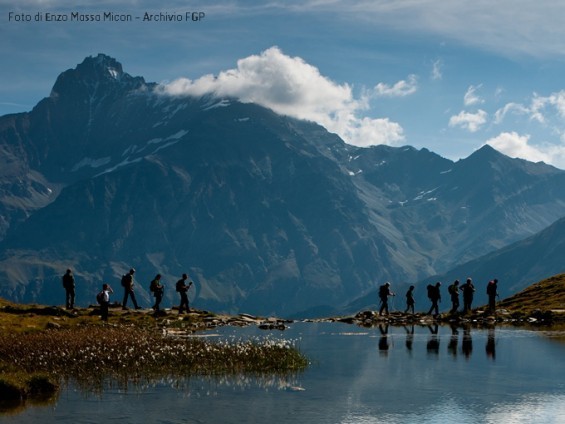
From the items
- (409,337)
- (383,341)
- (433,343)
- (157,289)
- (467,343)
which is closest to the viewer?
(467,343)

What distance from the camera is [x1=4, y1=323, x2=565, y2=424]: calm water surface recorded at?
29.2m

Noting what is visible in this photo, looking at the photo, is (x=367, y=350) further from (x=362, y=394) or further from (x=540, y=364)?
(x=362, y=394)

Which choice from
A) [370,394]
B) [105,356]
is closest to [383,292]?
[105,356]

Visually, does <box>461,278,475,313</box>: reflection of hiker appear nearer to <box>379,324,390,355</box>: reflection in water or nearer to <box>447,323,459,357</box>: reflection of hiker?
<box>447,323,459,357</box>: reflection of hiker

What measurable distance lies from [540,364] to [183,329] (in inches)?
1141

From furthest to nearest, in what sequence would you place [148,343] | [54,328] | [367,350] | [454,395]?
[54,328], [367,350], [148,343], [454,395]

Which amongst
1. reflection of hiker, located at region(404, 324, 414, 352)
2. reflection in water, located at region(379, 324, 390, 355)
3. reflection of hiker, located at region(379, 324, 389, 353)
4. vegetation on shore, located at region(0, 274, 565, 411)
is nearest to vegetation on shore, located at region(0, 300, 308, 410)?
vegetation on shore, located at region(0, 274, 565, 411)

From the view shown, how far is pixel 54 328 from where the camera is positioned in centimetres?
5291

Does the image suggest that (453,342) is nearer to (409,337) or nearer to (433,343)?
(433,343)

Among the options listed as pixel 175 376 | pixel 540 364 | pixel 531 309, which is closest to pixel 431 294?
pixel 531 309

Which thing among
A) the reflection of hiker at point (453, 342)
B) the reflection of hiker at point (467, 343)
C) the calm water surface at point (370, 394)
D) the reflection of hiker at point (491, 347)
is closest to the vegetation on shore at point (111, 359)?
the calm water surface at point (370, 394)

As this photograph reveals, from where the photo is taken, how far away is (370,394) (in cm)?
3425

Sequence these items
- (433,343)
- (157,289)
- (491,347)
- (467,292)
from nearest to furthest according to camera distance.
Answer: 1. (491,347)
2. (433,343)
3. (157,289)
4. (467,292)

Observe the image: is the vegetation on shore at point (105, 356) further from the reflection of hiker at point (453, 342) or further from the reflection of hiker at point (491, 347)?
the reflection of hiker at point (491, 347)
